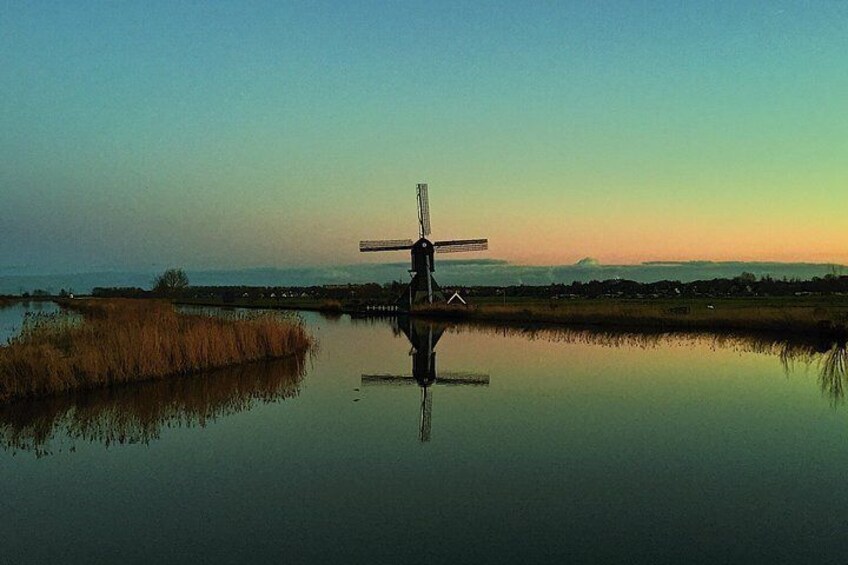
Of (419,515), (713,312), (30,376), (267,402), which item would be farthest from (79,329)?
(713,312)

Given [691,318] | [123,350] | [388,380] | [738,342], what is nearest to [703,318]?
[691,318]

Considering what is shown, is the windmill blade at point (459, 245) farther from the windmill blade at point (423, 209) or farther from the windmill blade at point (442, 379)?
the windmill blade at point (442, 379)

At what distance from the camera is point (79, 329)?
16.9 meters

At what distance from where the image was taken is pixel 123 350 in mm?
14430

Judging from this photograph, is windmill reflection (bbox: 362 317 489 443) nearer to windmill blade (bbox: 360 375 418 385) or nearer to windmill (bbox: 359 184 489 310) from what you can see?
windmill blade (bbox: 360 375 418 385)

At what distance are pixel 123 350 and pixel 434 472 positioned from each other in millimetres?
9607

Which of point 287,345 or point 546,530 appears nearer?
point 546,530

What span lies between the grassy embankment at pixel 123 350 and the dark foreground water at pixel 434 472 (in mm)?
686

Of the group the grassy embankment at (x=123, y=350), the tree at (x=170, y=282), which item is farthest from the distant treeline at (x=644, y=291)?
the grassy embankment at (x=123, y=350)

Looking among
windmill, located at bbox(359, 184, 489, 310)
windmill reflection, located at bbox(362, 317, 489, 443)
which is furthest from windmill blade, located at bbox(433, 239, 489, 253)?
windmill reflection, located at bbox(362, 317, 489, 443)

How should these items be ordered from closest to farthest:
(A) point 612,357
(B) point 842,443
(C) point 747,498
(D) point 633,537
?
(D) point 633,537, (C) point 747,498, (B) point 842,443, (A) point 612,357

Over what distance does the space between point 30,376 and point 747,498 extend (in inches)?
463

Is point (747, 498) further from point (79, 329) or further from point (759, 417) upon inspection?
point (79, 329)

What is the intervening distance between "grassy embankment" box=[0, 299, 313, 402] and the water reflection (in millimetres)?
377
